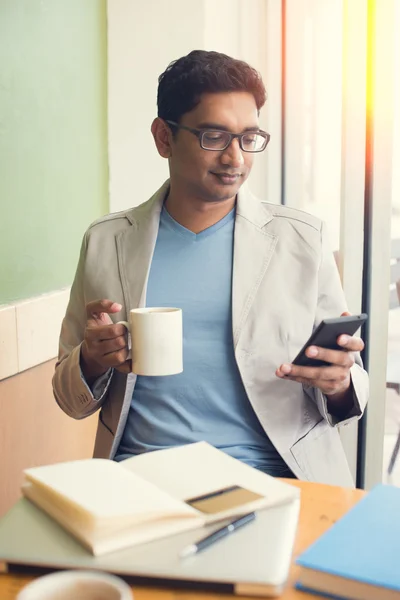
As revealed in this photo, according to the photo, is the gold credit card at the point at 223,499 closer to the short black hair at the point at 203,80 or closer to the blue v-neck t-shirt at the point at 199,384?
the blue v-neck t-shirt at the point at 199,384

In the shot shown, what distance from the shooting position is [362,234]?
6.43 feet

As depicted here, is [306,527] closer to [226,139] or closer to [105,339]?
[105,339]

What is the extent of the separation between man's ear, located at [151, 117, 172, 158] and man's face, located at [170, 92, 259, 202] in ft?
0.29

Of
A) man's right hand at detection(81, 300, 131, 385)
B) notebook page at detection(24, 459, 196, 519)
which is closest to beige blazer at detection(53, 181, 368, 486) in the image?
man's right hand at detection(81, 300, 131, 385)

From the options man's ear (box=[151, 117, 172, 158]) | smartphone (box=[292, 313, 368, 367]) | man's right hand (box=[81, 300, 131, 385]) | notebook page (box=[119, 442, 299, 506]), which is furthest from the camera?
man's ear (box=[151, 117, 172, 158])

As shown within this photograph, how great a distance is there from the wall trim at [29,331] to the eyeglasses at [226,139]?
0.62m

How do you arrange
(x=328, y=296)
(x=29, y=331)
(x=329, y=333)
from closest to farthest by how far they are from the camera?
1. (x=329, y=333)
2. (x=328, y=296)
3. (x=29, y=331)

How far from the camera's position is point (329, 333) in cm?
116

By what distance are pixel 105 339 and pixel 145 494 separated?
47cm

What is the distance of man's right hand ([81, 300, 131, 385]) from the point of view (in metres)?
1.26

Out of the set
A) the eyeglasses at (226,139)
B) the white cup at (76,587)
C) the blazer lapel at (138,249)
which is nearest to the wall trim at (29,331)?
the blazer lapel at (138,249)

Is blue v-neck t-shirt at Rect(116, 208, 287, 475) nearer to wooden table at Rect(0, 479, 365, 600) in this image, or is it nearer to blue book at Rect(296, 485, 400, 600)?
wooden table at Rect(0, 479, 365, 600)

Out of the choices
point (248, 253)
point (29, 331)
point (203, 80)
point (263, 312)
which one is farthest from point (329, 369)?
point (29, 331)

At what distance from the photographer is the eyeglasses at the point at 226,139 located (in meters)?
1.44
